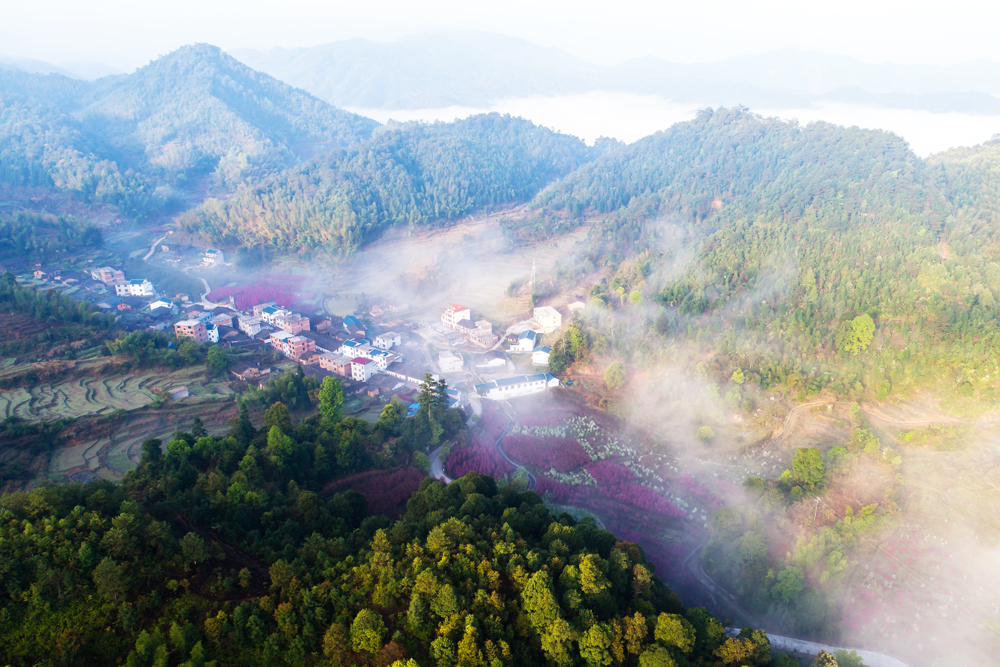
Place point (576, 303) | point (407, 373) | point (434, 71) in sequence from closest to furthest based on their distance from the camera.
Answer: point (407, 373)
point (576, 303)
point (434, 71)

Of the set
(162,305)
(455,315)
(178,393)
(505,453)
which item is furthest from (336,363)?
(162,305)

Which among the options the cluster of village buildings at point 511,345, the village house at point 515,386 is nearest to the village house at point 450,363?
the cluster of village buildings at point 511,345

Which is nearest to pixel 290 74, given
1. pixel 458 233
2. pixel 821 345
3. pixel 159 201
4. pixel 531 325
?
pixel 159 201

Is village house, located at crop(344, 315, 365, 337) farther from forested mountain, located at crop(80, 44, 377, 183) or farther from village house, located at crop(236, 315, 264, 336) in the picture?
forested mountain, located at crop(80, 44, 377, 183)

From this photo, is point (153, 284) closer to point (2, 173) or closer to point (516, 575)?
point (2, 173)

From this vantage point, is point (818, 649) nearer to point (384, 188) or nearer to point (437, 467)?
point (437, 467)

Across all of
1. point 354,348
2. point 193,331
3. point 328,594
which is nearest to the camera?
point 328,594
